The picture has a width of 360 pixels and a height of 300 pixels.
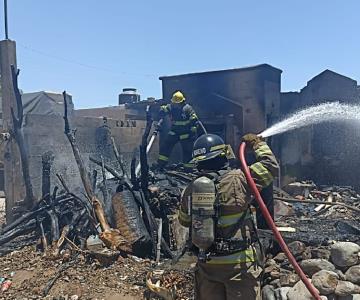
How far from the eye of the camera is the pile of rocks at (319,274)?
3992 millimetres

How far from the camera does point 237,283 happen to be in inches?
126

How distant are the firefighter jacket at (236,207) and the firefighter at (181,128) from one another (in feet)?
19.9

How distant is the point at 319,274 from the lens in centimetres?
411

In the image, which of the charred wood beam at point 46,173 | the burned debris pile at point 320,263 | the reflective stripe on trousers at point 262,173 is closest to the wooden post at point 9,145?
the charred wood beam at point 46,173

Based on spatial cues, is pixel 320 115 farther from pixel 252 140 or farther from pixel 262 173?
pixel 262 173

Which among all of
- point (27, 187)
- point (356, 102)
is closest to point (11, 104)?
point (27, 187)

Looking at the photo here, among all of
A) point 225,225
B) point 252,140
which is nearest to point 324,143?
point 252,140

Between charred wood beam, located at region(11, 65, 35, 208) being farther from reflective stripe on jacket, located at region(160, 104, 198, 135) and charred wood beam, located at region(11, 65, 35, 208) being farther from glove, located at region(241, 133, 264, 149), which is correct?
glove, located at region(241, 133, 264, 149)

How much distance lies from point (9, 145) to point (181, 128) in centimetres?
384

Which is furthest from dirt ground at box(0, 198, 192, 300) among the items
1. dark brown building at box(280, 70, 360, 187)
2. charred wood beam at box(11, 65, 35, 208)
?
dark brown building at box(280, 70, 360, 187)

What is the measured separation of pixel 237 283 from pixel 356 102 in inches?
415

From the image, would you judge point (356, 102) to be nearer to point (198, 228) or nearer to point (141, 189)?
point (141, 189)

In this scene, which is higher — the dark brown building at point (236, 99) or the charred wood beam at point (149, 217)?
the dark brown building at point (236, 99)

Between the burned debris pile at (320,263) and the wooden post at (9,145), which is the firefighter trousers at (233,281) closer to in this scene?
the burned debris pile at (320,263)
